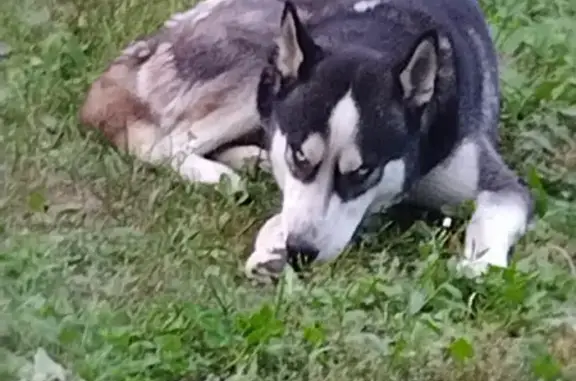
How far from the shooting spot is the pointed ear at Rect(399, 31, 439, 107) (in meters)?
4.34

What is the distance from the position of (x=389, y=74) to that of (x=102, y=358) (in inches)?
56.7

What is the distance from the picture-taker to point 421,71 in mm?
4422

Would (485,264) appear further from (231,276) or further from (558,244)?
(231,276)

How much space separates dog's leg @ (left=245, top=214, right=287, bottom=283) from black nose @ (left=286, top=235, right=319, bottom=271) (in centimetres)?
5

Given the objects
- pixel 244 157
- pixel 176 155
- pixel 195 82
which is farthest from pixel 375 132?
pixel 195 82

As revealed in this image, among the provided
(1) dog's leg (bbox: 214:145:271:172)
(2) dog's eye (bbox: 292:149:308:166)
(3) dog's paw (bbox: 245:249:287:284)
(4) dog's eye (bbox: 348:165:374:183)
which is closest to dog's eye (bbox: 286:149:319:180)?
(2) dog's eye (bbox: 292:149:308:166)

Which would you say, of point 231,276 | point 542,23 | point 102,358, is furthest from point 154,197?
point 542,23

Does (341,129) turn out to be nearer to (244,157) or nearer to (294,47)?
(294,47)

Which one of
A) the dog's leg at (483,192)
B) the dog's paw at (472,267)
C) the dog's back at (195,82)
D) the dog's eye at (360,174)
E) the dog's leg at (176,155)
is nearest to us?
the dog's paw at (472,267)

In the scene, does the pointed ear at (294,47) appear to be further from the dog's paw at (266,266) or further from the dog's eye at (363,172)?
the dog's paw at (266,266)

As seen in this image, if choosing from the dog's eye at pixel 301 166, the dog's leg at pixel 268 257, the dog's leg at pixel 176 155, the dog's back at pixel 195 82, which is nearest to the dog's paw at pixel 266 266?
the dog's leg at pixel 268 257

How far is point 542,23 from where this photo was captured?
21.1 feet

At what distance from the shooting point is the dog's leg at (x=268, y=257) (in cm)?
423

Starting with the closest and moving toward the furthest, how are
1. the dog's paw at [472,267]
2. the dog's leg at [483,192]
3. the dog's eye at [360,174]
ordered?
the dog's paw at [472,267] < the dog's eye at [360,174] < the dog's leg at [483,192]
